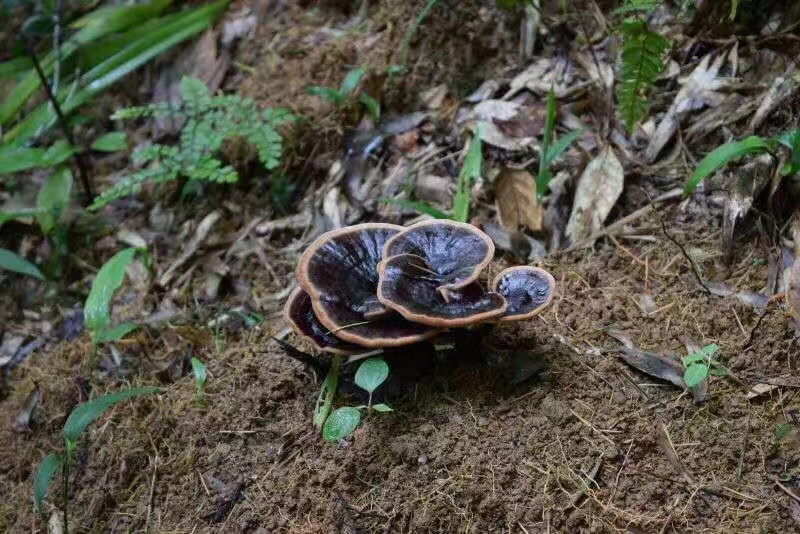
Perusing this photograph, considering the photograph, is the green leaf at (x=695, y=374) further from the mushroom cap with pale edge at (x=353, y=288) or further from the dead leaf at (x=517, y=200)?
the dead leaf at (x=517, y=200)

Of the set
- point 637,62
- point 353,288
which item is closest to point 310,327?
point 353,288

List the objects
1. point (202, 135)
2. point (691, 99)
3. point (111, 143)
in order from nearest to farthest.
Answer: point (691, 99), point (202, 135), point (111, 143)

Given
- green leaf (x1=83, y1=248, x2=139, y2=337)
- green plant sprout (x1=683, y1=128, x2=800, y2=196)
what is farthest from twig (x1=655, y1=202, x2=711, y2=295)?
green leaf (x1=83, y1=248, x2=139, y2=337)

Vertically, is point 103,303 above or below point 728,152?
below

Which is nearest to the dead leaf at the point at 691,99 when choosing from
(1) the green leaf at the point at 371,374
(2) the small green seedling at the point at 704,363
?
(2) the small green seedling at the point at 704,363

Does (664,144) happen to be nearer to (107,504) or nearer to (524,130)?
(524,130)

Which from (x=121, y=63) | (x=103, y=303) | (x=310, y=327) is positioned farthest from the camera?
(x=121, y=63)

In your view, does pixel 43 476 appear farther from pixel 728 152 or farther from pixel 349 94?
pixel 728 152
